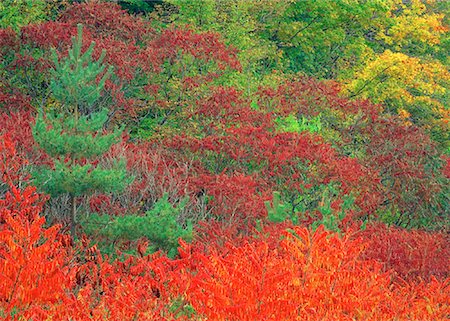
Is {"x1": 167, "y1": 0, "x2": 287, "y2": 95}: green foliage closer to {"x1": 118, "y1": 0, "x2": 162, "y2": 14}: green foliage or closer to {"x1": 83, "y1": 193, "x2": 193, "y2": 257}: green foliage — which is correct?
{"x1": 118, "y1": 0, "x2": 162, "y2": 14}: green foliage

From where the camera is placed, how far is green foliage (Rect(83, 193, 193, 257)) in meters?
13.2

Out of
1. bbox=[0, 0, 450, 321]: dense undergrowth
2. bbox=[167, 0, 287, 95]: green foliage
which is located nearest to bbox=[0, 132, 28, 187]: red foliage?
bbox=[0, 0, 450, 321]: dense undergrowth

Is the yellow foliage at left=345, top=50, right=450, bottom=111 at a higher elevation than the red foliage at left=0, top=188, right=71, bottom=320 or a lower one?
lower

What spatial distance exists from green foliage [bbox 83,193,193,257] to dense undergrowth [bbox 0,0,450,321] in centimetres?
3

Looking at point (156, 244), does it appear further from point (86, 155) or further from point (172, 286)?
point (172, 286)

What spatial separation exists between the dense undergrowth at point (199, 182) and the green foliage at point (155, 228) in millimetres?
33

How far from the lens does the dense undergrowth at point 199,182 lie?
30.1ft

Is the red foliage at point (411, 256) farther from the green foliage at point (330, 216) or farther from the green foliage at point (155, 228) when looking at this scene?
the green foliage at point (155, 228)

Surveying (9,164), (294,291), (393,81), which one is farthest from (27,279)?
(393,81)

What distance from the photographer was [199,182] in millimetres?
16891

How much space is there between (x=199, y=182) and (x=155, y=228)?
12.3ft

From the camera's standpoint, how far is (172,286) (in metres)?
9.72

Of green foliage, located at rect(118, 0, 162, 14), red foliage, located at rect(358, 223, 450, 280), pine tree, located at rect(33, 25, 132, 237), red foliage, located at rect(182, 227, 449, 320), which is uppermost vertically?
red foliage, located at rect(182, 227, 449, 320)

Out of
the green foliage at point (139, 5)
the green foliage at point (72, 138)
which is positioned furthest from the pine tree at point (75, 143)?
the green foliage at point (139, 5)
